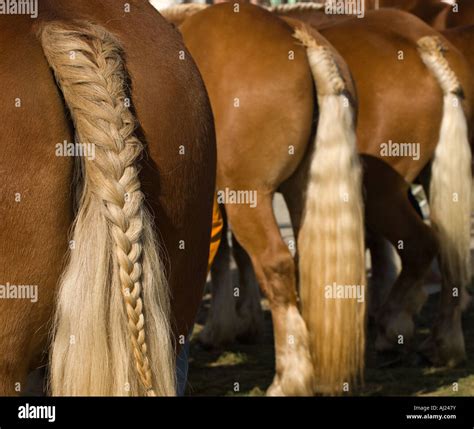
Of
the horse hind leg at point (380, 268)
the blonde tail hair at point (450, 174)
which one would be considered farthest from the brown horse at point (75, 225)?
the horse hind leg at point (380, 268)

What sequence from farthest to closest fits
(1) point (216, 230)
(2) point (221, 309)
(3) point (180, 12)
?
(2) point (221, 309), (3) point (180, 12), (1) point (216, 230)

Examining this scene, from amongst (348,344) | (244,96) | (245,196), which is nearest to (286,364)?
(348,344)

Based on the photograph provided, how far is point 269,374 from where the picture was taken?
4793 mm

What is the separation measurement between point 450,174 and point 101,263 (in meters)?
3.56

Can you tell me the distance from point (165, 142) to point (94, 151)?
0.18 m

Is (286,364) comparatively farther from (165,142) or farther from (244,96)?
(165,142)

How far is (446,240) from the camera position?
4.79 meters

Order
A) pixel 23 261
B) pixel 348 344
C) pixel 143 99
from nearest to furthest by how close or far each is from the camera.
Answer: pixel 23 261
pixel 143 99
pixel 348 344
